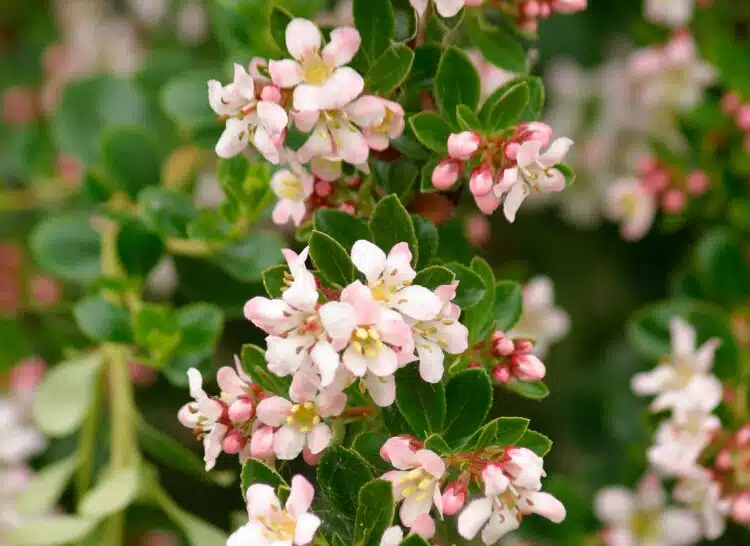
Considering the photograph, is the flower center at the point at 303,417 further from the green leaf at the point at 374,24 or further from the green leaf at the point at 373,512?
the green leaf at the point at 374,24

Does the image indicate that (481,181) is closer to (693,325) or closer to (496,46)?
(496,46)

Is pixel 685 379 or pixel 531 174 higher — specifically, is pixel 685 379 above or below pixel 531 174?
below

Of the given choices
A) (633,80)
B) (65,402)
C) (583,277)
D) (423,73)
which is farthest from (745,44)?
(65,402)

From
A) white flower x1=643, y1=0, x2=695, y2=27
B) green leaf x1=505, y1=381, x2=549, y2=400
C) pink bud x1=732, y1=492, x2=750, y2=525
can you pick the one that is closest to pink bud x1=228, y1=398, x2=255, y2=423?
green leaf x1=505, y1=381, x2=549, y2=400

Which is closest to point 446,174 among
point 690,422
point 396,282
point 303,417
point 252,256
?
point 396,282

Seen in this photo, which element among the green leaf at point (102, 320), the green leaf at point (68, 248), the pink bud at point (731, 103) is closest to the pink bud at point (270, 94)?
the green leaf at point (102, 320)

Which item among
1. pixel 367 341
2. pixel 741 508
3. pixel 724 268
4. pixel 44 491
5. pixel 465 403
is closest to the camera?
pixel 367 341

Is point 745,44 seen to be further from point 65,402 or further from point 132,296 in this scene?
point 65,402
